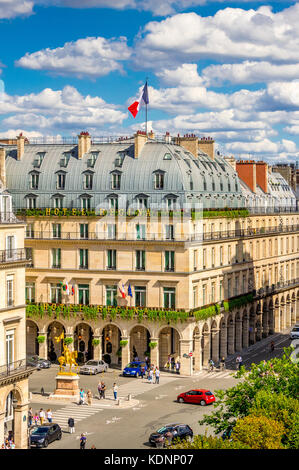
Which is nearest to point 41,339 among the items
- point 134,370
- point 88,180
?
point 134,370

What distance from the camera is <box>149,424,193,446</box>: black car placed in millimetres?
68562

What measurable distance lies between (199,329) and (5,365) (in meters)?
39.6

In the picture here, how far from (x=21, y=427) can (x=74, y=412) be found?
13820 millimetres

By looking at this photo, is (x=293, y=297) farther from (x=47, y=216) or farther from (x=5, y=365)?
(x=5, y=365)

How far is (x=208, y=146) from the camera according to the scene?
120 metres

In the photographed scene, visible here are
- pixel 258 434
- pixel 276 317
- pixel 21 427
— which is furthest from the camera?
pixel 276 317

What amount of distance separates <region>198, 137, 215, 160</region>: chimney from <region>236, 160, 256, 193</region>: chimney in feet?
68.7

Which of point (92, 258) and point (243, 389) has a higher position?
point (92, 258)

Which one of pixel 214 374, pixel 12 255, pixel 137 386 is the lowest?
pixel 214 374

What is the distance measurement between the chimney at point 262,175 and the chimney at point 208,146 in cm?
2704

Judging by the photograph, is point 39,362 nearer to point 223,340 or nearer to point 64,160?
point 223,340

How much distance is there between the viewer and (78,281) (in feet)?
349

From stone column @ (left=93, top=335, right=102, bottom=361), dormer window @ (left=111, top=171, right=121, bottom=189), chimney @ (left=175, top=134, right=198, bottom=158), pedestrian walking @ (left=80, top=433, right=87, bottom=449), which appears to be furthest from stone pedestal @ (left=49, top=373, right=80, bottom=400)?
chimney @ (left=175, top=134, right=198, bottom=158)
